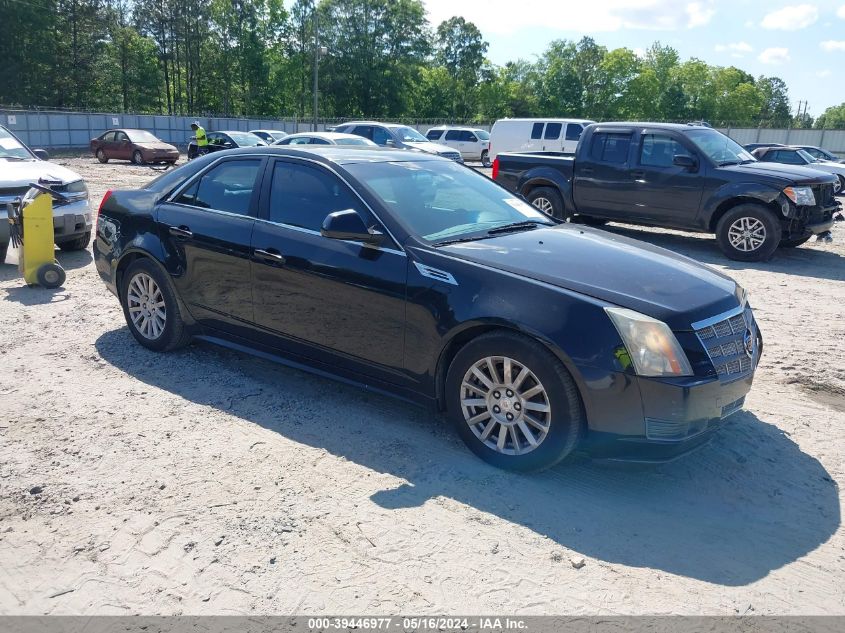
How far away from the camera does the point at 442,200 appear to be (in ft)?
15.5

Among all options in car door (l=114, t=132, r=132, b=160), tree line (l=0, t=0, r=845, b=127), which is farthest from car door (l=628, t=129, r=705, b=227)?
tree line (l=0, t=0, r=845, b=127)

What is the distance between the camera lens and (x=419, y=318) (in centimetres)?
407

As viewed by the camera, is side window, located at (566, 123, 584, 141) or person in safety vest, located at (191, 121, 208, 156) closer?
side window, located at (566, 123, 584, 141)

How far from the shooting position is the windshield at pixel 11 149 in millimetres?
9330

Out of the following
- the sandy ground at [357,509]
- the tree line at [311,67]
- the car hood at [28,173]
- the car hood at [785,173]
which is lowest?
the sandy ground at [357,509]

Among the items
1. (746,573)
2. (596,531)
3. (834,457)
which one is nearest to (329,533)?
(596,531)

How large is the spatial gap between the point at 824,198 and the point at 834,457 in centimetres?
771

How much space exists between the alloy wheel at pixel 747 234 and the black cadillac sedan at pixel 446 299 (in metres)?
6.42

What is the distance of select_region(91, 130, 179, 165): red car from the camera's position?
1131 inches

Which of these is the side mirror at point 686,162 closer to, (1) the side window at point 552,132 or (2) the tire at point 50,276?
(2) the tire at point 50,276

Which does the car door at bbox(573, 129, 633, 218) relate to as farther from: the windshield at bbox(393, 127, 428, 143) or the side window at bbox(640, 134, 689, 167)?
the windshield at bbox(393, 127, 428, 143)

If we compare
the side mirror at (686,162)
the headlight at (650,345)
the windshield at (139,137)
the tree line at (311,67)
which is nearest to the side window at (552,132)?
the side mirror at (686,162)

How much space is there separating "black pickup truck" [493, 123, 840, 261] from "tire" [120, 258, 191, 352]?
5720 mm

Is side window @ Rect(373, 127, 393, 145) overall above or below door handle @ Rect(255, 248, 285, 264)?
above
